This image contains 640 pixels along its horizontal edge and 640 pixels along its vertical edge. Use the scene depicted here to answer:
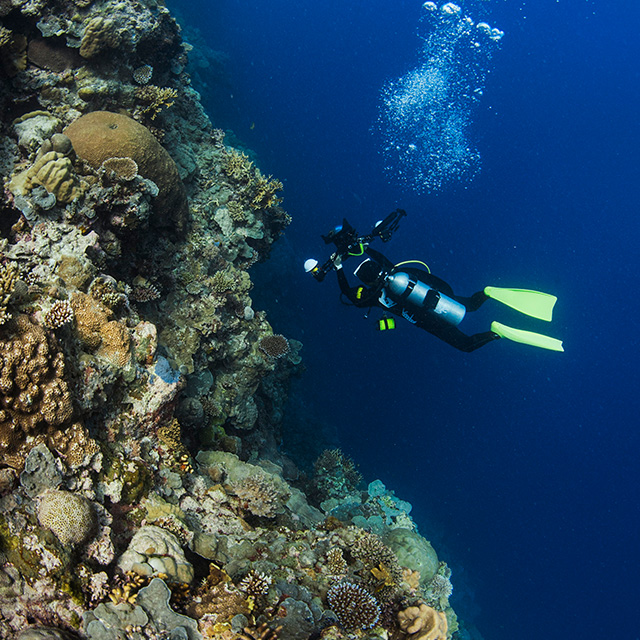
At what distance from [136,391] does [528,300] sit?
934 centimetres

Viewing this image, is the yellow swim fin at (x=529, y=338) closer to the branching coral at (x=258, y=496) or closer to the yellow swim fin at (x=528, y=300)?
the yellow swim fin at (x=528, y=300)

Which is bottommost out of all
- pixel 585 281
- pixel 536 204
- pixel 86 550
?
pixel 585 281

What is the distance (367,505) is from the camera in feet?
35.7

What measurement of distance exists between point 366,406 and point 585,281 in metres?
50.1

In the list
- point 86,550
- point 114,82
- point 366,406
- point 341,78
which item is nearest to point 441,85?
point 341,78

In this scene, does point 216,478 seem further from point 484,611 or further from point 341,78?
point 341,78

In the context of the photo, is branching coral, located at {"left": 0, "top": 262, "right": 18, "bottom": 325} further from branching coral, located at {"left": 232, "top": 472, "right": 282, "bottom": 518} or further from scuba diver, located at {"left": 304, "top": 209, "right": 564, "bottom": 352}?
scuba diver, located at {"left": 304, "top": 209, "right": 564, "bottom": 352}

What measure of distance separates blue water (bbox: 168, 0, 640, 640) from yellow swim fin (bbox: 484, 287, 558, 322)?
87.6ft

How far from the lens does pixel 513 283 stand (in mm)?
68250

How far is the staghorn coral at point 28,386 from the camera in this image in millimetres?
3312

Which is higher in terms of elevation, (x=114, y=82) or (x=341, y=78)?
(x=114, y=82)

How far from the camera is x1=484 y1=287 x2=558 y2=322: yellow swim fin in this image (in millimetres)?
9547

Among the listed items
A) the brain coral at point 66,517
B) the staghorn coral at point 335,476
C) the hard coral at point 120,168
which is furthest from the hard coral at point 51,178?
the staghorn coral at point 335,476

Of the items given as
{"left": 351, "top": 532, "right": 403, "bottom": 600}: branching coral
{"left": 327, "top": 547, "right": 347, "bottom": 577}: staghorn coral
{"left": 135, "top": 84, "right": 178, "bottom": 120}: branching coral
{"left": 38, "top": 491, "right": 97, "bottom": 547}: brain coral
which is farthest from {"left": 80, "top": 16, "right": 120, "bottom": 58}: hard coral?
{"left": 351, "top": 532, "right": 403, "bottom": 600}: branching coral
